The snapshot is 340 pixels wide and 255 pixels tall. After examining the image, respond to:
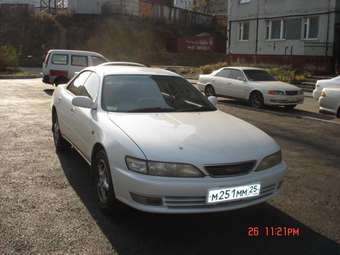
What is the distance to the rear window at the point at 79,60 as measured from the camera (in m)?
19.7

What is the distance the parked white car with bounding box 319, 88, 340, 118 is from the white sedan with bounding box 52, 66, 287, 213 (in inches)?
310

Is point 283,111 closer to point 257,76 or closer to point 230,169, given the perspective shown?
point 257,76

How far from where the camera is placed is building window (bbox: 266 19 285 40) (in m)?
31.1

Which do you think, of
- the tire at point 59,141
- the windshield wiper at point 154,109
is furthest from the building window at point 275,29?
the windshield wiper at point 154,109

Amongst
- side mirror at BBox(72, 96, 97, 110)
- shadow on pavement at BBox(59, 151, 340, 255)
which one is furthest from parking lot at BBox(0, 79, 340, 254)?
side mirror at BBox(72, 96, 97, 110)

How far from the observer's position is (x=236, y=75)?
16.5 metres

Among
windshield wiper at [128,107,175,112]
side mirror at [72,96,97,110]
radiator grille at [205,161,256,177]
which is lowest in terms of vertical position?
radiator grille at [205,161,256,177]

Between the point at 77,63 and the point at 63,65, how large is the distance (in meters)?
0.56

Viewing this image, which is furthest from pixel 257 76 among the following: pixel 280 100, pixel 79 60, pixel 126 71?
pixel 126 71

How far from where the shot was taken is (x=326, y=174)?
6812 mm

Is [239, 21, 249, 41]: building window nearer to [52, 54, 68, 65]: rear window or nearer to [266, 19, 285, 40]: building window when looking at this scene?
[266, 19, 285, 40]: building window

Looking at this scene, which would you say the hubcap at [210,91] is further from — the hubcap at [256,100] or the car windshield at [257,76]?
the hubcap at [256,100]

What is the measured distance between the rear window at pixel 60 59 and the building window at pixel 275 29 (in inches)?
636
